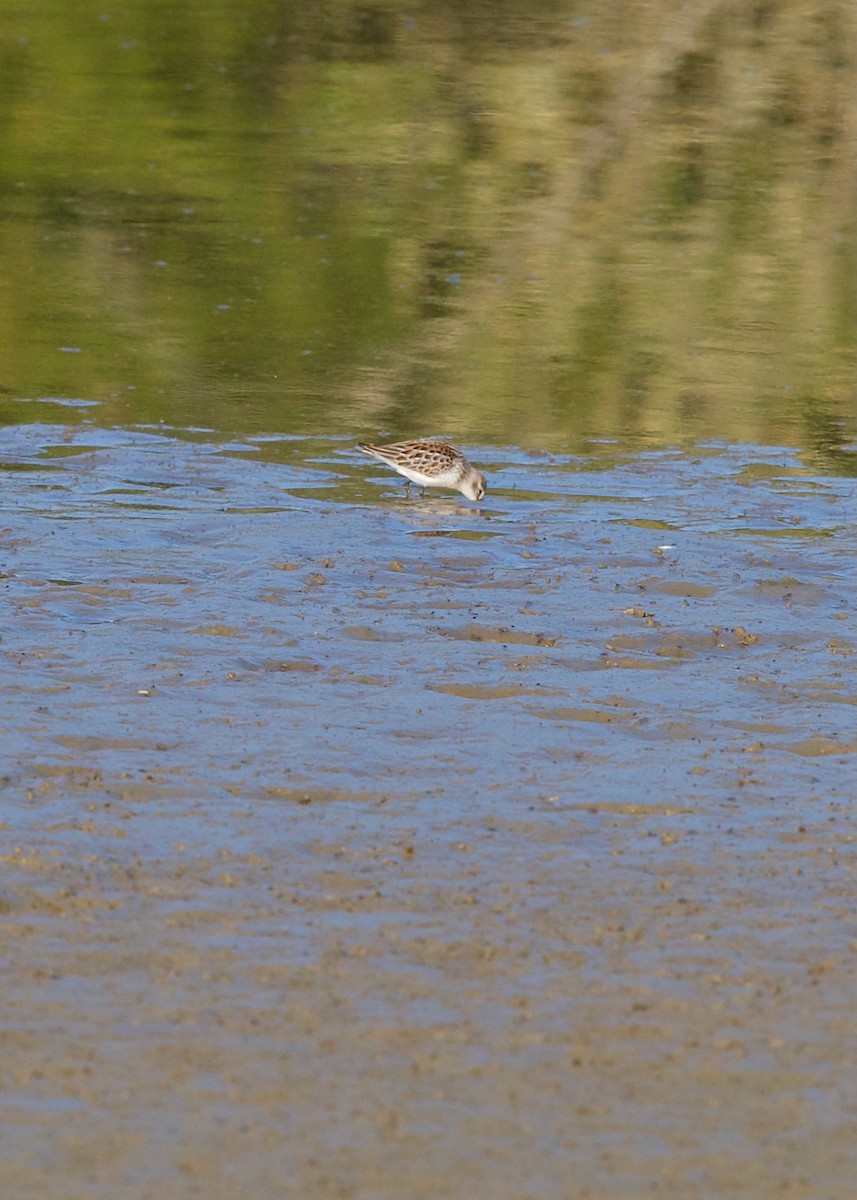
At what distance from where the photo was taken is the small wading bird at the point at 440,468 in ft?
33.8

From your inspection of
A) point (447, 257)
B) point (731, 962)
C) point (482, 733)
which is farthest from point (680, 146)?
point (731, 962)

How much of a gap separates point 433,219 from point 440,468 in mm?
8830

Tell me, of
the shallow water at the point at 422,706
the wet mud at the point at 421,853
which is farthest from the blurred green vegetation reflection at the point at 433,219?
the wet mud at the point at 421,853

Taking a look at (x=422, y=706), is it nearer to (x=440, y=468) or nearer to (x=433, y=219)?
(x=440, y=468)

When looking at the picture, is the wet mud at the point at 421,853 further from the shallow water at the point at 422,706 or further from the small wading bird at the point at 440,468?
the small wading bird at the point at 440,468

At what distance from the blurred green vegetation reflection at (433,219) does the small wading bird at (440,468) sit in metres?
1.45

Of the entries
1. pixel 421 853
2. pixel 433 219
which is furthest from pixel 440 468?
pixel 433 219

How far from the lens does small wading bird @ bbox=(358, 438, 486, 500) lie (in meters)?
10.3

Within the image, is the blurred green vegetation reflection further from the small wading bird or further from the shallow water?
the small wading bird

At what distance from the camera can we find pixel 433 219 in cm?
1864

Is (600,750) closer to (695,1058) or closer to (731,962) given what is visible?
(731,962)

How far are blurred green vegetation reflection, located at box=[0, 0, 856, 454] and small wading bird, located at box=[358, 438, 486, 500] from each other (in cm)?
145

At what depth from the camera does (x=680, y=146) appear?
75.2 ft

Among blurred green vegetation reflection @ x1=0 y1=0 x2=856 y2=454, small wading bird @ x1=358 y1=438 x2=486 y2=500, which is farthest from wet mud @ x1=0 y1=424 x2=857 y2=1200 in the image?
blurred green vegetation reflection @ x1=0 y1=0 x2=856 y2=454
